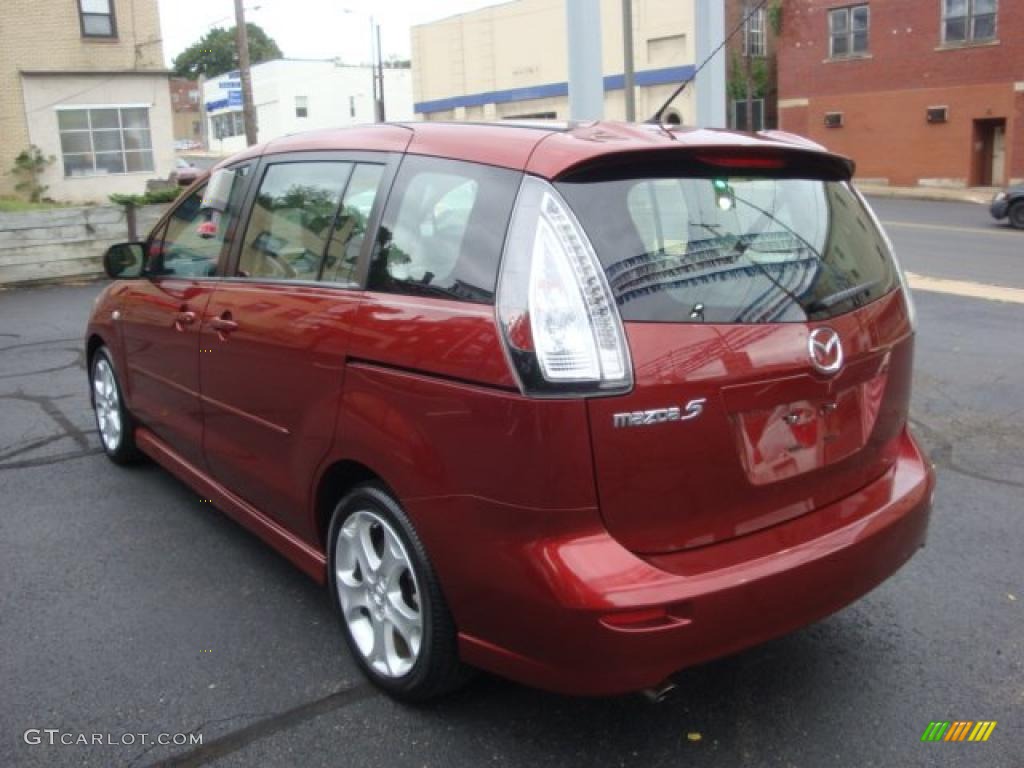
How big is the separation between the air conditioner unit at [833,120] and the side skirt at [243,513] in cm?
3369

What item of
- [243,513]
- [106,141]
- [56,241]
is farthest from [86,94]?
[243,513]

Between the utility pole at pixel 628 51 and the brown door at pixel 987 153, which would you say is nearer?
the utility pole at pixel 628 51

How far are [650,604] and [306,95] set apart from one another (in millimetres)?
71821

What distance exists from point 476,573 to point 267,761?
2.87 ft

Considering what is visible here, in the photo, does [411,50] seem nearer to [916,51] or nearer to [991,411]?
[916,51]

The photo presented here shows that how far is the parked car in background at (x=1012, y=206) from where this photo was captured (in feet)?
66.3

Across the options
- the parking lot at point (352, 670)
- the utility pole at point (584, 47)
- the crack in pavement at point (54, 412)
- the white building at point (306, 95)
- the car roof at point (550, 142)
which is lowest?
the parking lot at point (352, 670)

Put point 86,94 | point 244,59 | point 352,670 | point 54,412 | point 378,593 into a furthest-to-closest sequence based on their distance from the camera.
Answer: point 86,94 < point 244,59 < point 54,412 < point 352,670 < point 378,593

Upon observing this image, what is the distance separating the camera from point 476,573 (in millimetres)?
2588

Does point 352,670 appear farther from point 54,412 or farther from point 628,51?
point 628,51

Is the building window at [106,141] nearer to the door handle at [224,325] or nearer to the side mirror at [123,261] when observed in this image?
the side mirror at [123,261]

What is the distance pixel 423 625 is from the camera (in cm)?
284

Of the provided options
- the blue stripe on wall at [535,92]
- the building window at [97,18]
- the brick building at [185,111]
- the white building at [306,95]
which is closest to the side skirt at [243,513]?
the building window at [97,18]

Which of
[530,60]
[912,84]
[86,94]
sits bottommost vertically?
[912,84]
